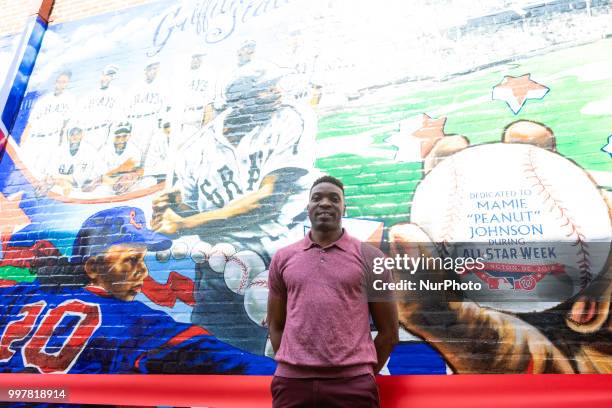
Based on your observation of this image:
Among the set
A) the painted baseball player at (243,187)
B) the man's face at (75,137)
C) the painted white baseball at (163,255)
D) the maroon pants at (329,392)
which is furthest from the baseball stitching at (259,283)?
the man's face at (75,137)

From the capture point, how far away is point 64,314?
3.90m

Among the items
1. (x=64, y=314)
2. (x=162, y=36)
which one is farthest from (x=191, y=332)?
(x=162, y=36)

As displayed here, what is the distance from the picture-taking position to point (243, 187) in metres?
3.75

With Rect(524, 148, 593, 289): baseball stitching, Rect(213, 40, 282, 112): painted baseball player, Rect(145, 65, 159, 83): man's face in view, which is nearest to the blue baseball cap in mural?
Rect(213, 40, 282, 112): painted baseball player

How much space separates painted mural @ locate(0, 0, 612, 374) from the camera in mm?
2910

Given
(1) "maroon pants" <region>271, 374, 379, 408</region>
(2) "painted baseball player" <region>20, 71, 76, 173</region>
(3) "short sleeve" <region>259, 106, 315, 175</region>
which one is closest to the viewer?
(1) "maroon pants" <region>271, 374, 379, 408</region>

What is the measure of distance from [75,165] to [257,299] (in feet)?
8.09

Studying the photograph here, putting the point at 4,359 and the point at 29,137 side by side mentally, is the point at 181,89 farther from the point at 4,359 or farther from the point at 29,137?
the point at 4,359

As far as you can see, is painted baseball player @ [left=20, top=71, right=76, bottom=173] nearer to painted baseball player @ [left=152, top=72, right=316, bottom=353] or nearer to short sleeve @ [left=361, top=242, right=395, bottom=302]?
painted baseball player @ [left=152, top=72, right=316, bottom=353]

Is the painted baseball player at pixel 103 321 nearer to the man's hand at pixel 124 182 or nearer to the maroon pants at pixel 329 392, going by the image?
the man's hand at pixel 124 182

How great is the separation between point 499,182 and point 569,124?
0.63m

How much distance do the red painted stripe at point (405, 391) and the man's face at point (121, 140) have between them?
2.12m

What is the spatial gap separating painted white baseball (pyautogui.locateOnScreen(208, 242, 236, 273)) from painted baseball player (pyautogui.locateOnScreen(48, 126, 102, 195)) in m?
1.54

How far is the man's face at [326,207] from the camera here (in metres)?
2.20
